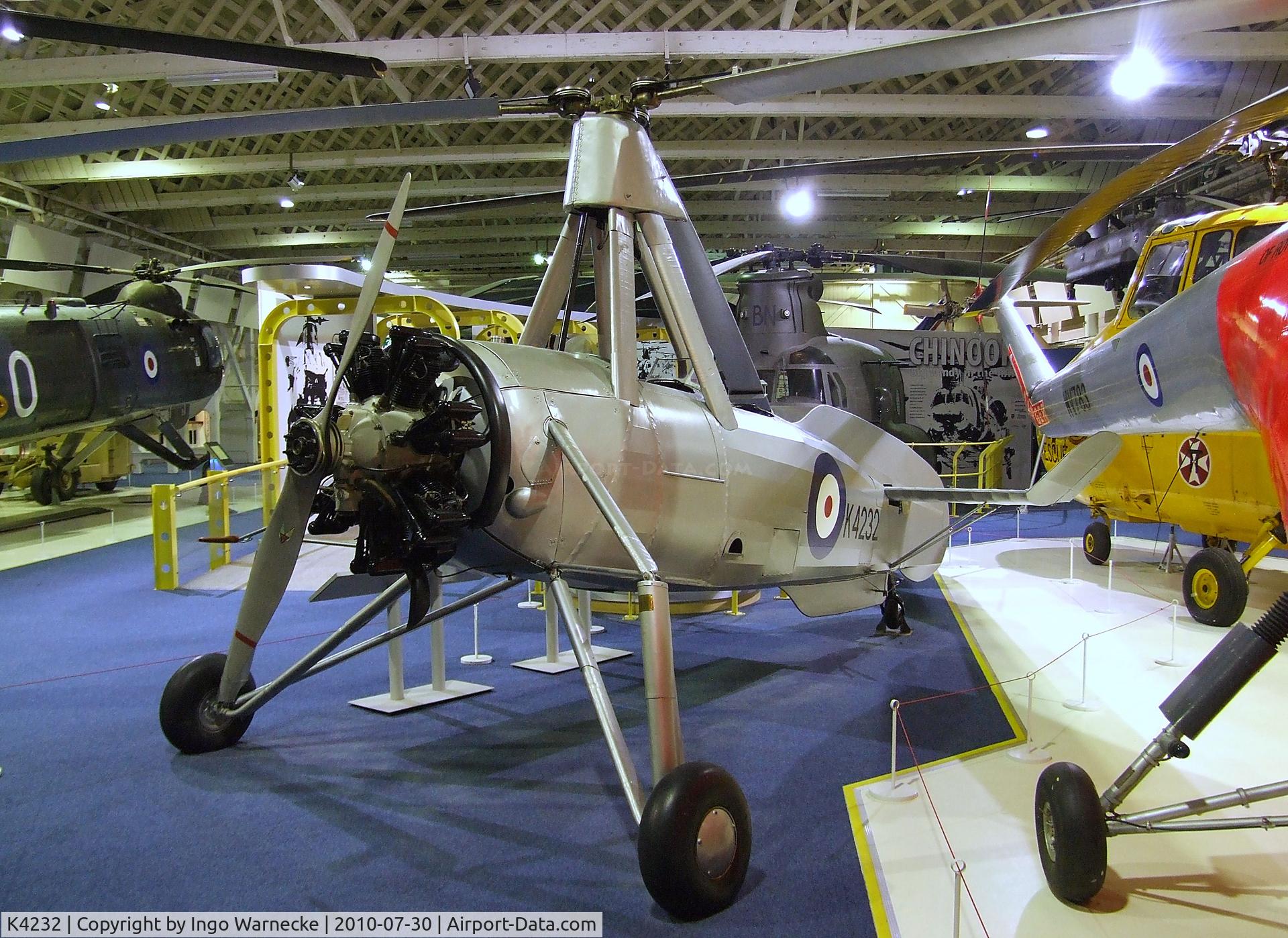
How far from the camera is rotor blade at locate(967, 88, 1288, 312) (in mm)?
2705

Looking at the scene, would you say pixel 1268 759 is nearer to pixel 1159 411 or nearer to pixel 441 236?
pixel 1159 411

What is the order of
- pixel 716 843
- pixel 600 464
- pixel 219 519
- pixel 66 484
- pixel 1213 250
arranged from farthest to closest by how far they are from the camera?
1. pixel 66 484
2. pixel 219 519
3. pixel 1213 250
4. pixel 600 464
5. pixel 716 843

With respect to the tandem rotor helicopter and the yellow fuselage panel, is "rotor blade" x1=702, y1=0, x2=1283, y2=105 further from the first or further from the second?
the yellow fuselage panel

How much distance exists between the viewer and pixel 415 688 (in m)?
4.86

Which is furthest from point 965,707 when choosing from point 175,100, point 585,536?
point 175,100

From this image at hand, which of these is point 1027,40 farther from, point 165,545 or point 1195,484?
point 165,545

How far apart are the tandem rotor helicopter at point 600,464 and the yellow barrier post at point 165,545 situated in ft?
11.8

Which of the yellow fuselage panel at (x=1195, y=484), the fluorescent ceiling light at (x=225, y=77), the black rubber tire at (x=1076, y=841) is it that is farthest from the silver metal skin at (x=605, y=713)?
the fluorescent ceiling light at (x=225, y=77)

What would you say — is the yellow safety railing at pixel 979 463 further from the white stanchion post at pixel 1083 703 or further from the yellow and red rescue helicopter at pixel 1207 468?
Answer: the white stanchion post at pixel 1083 703

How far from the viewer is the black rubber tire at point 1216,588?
18.4 feet

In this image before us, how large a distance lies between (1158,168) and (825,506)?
2.34m

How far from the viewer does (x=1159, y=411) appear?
2984mm

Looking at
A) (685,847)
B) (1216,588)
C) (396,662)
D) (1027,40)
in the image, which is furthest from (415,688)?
(1216,588)

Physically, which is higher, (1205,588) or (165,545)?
(165,545)
